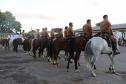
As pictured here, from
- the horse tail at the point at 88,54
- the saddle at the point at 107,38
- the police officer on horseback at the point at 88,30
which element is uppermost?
the police officer on horseback at the point at 88,30

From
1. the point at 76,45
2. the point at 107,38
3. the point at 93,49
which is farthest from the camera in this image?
the point at 76,45

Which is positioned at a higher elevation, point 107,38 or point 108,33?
point 108,33

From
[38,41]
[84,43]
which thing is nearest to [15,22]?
[38,41]

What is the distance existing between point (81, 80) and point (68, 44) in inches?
185

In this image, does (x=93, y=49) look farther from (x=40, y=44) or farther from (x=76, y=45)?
(x=40, y=44)

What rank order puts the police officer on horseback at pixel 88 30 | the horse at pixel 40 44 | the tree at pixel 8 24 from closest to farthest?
the police officer on horseback at pixel 88 30 → the horse at pixel 40 44 → the tree at pixel 8 24

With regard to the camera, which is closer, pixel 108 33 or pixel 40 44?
pixel 108 33

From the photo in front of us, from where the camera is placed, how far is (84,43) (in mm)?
16938

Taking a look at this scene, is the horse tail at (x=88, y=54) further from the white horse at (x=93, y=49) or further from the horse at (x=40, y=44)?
the horse at (x=40, y=44)

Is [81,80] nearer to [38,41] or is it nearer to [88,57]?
[88,57]

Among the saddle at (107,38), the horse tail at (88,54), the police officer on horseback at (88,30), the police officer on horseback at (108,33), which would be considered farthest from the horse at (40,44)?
the horse tail at (88,54)

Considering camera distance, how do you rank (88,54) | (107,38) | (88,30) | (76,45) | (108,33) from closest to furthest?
(88,54)
(107,38)
(108,33)
(76,45)
(88,30)

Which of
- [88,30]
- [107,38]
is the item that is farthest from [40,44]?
[107,38]

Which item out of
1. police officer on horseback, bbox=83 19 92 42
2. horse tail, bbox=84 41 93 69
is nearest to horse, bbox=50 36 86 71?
police officer on horseback, bbox=83 19 92 42
